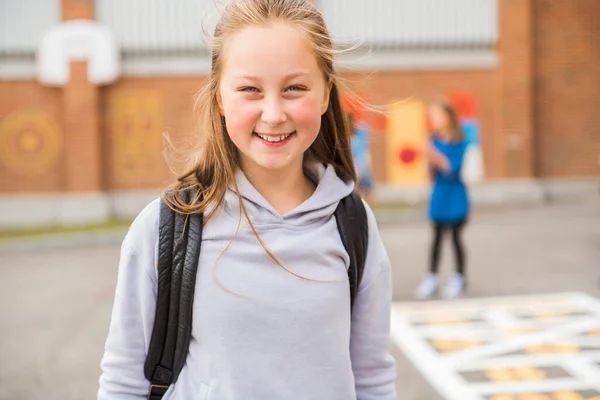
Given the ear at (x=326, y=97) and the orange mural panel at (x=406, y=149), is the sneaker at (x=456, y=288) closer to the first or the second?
the ear at (x=326, y=97)

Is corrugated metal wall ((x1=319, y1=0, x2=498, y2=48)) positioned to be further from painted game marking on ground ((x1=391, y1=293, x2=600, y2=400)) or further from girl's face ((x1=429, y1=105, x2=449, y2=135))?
painted game marking on ground ((x1=391, y1=293, x2=600, y2=400))

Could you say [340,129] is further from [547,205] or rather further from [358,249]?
[547,205]

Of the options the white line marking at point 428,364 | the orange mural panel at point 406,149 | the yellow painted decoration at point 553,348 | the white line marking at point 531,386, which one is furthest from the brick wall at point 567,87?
the white line marking at point 531,386

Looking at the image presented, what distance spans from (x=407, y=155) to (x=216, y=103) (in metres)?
15.4

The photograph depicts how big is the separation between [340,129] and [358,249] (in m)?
0.36

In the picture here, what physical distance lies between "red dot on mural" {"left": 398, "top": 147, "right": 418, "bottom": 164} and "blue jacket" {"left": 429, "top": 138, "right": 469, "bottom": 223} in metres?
9.83

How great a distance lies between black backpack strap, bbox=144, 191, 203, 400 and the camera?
1.62 metres

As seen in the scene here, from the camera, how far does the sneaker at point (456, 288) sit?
7250mm

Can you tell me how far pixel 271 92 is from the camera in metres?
1.60

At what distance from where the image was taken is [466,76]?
17.0 m

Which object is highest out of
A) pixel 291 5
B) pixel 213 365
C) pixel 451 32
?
pixel 451 32

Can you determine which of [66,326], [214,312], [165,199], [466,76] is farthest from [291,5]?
[466,76]

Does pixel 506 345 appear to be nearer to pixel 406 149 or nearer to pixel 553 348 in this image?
pixel 553 348

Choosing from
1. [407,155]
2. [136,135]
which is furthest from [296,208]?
[407,155]
